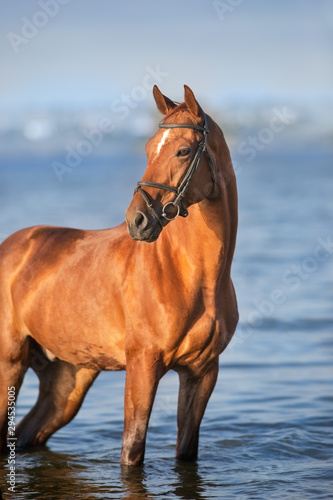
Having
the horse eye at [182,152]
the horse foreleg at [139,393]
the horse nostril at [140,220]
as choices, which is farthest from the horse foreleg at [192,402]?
the horse eye at [182,152]

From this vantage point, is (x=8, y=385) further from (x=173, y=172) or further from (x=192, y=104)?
(x=192, y=104)

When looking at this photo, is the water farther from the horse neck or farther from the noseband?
the noseband

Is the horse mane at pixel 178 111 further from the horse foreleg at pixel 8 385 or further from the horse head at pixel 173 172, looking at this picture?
the horse foreleg at pixel 8 385

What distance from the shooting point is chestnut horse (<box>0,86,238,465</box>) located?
570cm

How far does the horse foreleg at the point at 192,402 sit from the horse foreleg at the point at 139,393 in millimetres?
420

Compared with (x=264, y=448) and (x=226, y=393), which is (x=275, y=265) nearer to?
(x=226, y=393)

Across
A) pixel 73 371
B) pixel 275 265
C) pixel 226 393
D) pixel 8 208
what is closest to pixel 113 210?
pixel 8 208

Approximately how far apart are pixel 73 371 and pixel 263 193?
37.4m

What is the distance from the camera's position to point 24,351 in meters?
7.31

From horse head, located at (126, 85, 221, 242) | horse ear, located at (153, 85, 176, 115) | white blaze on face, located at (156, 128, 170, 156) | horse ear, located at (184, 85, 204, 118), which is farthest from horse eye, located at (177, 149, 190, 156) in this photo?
horse ear, located at (153, 85, 176, 115)

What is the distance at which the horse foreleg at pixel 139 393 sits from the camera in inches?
243

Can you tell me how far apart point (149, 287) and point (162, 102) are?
4.18 feet

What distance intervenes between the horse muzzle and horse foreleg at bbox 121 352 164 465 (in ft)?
3.43

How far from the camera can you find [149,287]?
620cm
